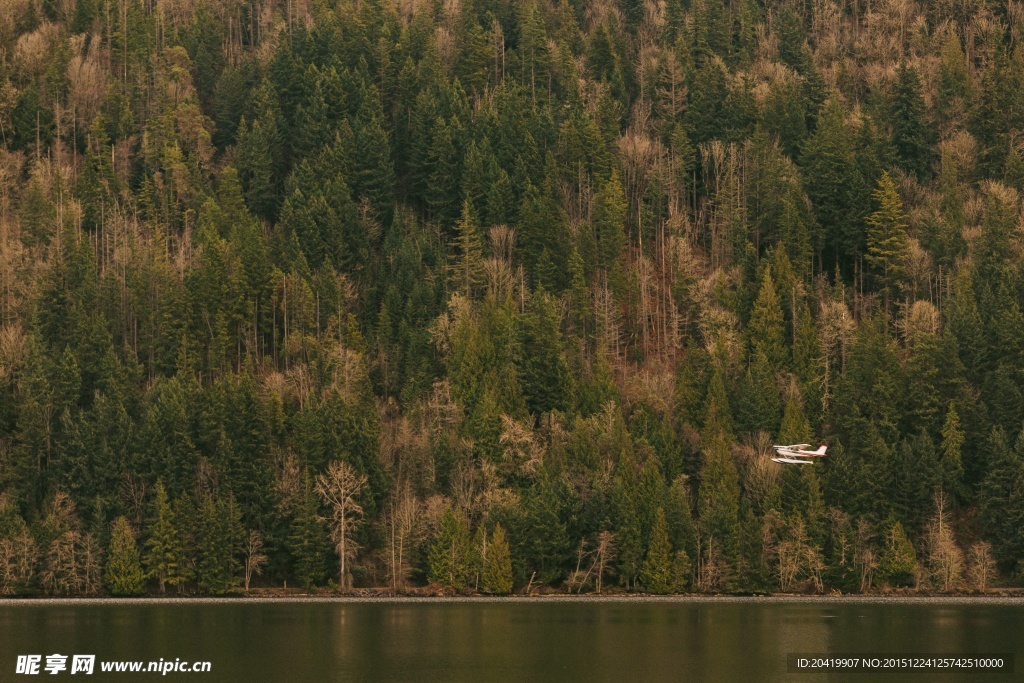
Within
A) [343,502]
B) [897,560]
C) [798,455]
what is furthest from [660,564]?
[343,502]

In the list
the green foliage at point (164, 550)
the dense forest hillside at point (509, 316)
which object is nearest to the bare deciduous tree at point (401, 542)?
the dense forest hillside at point (509, 316)

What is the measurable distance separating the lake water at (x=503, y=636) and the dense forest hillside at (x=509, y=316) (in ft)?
23.2

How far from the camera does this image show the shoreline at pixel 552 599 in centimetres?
12631

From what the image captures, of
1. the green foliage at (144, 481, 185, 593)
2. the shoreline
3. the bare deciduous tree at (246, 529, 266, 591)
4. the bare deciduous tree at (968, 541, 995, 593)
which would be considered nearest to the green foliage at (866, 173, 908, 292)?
the bare deciduous tree at (968, 541, 995, 593)

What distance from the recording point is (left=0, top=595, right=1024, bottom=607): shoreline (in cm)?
12631

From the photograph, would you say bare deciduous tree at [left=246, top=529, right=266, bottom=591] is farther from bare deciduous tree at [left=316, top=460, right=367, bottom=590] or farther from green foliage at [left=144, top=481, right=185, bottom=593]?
bare deciduous tree at [left=316, top=460, right=367, bottom=590]

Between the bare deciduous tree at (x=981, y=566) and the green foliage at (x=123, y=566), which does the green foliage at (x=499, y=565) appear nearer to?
the green foliage at (x=123, y=566)

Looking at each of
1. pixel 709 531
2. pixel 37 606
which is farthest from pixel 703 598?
pixel 37 606

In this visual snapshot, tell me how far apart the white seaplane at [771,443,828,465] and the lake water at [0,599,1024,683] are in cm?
1156

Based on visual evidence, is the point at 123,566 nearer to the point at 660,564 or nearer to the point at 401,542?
the point at 401,542

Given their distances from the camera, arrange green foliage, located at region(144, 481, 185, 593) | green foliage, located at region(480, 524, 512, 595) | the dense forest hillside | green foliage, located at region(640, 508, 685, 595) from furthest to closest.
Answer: the dense forest hillside
green foliage, located at region(144, 481, 185, 593)
green foliage, located at region(640, 508, 685, 595)
green foliage, located at region(480, 524, 512, 595)

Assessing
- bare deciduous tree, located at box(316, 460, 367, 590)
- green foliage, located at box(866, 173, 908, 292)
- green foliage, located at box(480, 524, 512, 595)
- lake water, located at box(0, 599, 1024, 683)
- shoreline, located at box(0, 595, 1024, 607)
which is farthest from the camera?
green foliage, located at box(866, 173, 908, 292)

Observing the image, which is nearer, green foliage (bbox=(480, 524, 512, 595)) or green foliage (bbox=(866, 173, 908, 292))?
green foliage (bbox=(480, 524, 512, 595))

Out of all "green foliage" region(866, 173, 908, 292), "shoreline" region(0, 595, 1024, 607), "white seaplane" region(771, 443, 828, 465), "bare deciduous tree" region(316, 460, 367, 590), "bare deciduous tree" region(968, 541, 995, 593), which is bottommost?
"shoreline" region(0, 595, 1024, 607)
